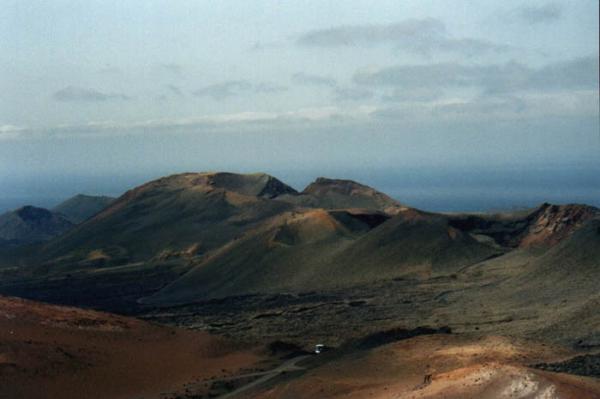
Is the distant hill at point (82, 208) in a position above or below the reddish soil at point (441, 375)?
above

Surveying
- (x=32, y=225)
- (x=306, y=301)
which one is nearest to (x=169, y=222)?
(x=306, y=301)

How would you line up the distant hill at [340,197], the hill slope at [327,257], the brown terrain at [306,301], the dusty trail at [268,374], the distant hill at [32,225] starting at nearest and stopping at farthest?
1. the brown terrain at [306,301]
2. the dusty trail at [268,374]
3. the hill slope at [327,257]
4. the distant hill at [340,197]
5. the distant hill at [32,225]

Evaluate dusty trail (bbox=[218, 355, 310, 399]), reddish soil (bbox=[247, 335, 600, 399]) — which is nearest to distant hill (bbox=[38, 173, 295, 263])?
dusty trail (bbox=[218, 355, 310, 399])

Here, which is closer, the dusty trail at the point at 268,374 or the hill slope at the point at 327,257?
the dusty trail at the point at 268,374

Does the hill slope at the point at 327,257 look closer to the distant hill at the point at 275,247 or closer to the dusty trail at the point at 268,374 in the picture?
the distant hill at the point at 275,247

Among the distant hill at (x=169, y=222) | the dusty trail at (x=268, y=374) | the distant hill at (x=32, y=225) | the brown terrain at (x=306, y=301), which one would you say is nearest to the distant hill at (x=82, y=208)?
the distant hill at (x=32, y=225)

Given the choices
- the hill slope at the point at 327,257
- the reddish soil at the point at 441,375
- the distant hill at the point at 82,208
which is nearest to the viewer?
the reddish soil at the point at 441,375
